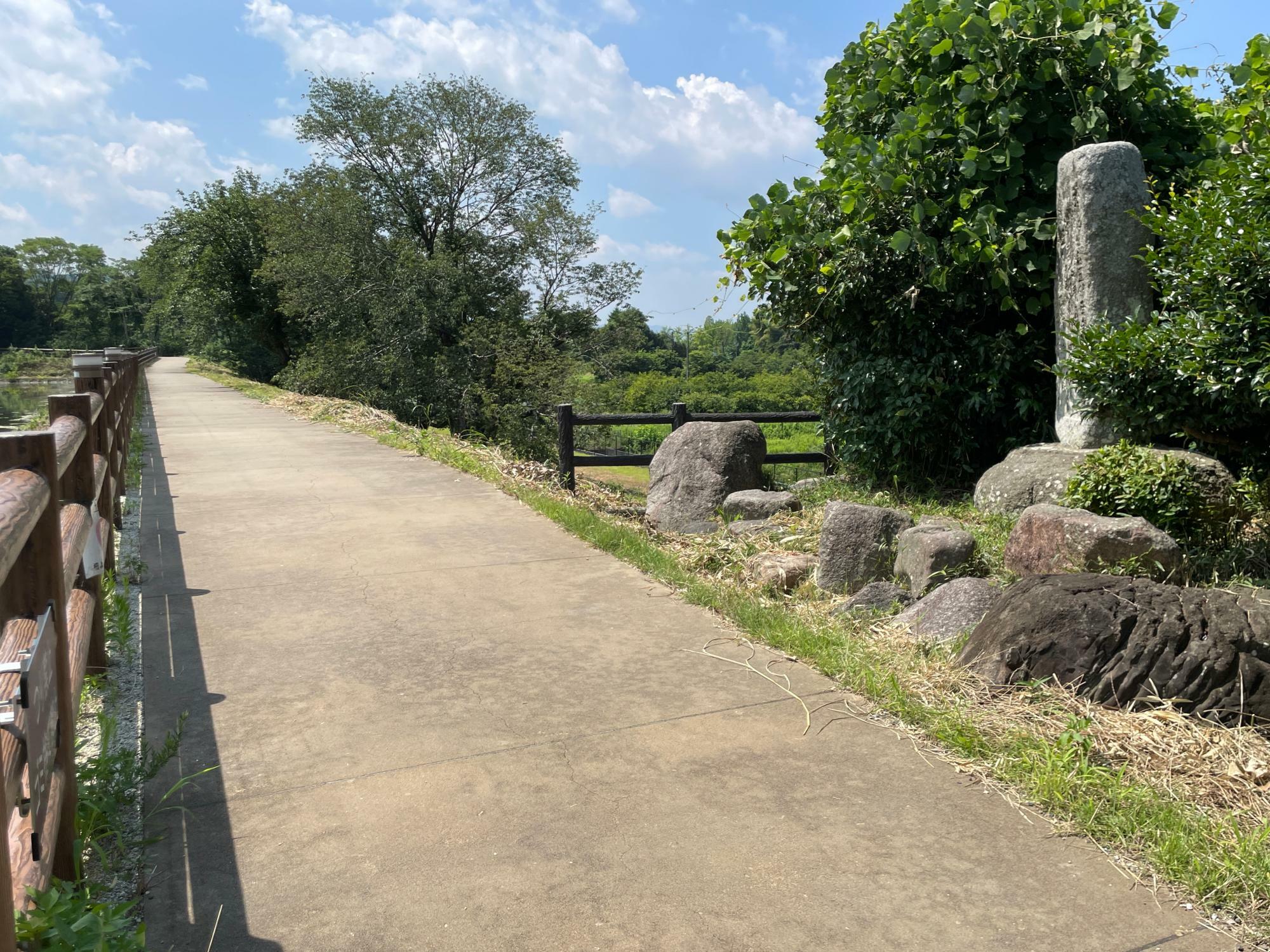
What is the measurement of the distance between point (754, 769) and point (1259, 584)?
3.50 m

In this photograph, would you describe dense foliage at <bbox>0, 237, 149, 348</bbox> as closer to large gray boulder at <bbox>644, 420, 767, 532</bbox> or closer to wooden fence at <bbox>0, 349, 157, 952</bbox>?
large gray boulder at <bbox>644, 420, 767, 532</bbox>

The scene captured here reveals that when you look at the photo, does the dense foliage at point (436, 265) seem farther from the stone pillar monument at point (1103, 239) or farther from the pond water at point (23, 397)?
the stone pillar monument at point (1103, 239)

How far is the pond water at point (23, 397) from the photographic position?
20.2 meters

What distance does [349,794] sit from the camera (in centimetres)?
333

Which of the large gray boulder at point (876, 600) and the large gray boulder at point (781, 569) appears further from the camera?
the large gray boulder at point (781, 569)

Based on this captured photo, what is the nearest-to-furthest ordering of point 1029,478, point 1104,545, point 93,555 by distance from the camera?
point 93,555 → point 1104,545 → point 1029,478

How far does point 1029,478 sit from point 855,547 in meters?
1.92

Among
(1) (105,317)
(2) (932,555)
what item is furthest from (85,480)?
(1) (105,317)

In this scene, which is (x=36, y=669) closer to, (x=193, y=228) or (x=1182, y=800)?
(x=1182, y=800)

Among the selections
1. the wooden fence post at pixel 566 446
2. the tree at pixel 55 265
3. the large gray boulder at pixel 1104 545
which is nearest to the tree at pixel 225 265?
the wooden fence post at pixel 566 446

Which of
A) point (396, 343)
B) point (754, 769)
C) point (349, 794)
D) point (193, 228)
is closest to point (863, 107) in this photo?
point (754, 769)

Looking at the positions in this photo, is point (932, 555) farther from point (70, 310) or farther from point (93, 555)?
point (70, 310)

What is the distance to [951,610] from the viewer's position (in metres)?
4.89

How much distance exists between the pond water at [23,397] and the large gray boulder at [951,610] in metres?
14.9
